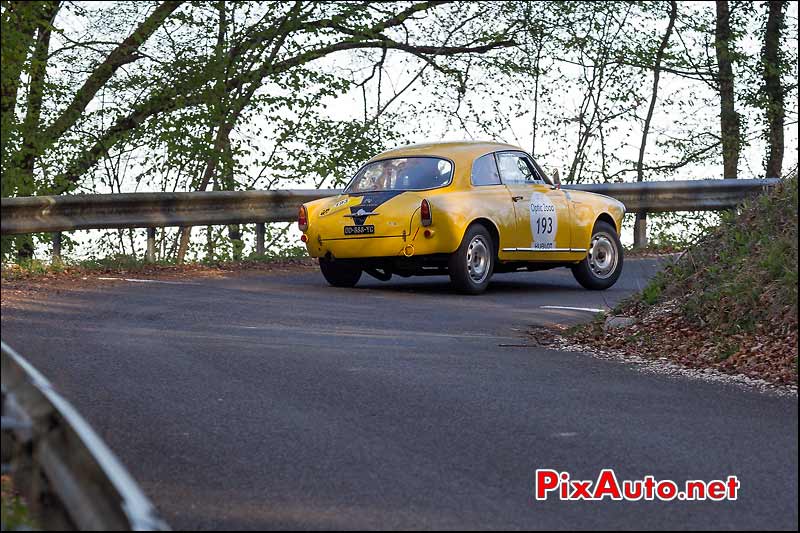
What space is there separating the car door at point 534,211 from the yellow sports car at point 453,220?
1cm

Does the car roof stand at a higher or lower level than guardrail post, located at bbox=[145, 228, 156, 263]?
higher

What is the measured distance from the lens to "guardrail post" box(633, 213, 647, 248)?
22.4 m

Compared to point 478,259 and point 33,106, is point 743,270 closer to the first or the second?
point 478,259

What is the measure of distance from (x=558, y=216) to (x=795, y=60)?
15.1 metres

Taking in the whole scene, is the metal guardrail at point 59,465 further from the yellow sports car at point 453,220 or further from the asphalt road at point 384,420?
the yellow sports car at point 453,220

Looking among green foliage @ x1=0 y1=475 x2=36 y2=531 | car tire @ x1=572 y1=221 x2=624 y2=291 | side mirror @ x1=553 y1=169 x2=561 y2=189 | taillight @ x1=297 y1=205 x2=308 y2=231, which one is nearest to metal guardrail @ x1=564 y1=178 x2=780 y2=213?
car tire @ x1=572 y1=221 x2=624 y2=291

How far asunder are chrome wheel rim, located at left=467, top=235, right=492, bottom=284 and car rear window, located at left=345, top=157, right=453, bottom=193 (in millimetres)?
743

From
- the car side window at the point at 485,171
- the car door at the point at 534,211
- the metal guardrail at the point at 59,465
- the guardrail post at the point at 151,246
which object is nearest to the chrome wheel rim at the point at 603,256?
the car door at the point at 534,211

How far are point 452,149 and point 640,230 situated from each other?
27.6ft

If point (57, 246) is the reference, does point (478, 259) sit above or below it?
below

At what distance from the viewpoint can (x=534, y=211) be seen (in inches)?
594

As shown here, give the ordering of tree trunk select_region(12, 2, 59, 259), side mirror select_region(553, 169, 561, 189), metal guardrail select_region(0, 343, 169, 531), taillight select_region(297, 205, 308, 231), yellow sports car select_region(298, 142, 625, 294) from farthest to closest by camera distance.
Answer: tree trunk select_region(12, 2, 59, 259), side mirror select_region(553, 169, 561, 189), taillight select_region(297, 205, 308, 231), yellow sports car select_region(298, 142, 625, 294), metal guardrail select_region(0, 343, 169, 531)

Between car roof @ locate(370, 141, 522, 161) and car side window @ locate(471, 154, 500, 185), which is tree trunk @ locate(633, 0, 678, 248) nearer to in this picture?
car roof @ locate(370, 141, 522, 161)

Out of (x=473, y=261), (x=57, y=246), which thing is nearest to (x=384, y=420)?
(x=473, y=261)
